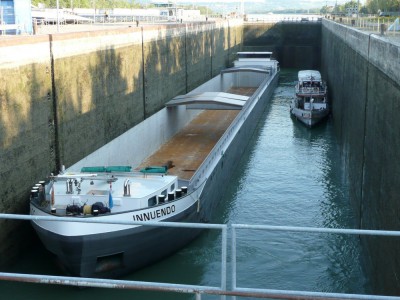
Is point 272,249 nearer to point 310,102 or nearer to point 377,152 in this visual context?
point 377,152

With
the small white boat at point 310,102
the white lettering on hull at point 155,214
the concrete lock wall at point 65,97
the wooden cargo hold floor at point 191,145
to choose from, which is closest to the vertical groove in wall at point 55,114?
the concrete lock wall at point 65,97

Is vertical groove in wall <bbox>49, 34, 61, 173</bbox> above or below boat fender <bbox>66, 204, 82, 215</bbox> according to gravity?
above

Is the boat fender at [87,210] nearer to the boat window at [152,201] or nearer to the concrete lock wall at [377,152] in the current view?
the boat window at [152,201]

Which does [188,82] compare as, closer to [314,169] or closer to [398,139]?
[314,169]

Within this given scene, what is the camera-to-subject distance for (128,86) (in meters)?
22.0

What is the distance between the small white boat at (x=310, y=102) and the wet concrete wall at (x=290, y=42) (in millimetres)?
23668

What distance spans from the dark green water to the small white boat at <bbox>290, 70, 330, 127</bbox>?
8.90 metres

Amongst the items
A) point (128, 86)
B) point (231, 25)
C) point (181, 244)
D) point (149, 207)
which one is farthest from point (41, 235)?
point (231, 25)

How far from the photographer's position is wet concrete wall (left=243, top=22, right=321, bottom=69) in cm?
6234

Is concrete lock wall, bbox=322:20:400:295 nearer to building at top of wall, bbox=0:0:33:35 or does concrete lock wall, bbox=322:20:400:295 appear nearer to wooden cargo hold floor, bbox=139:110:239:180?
wooden cargo hold floor, bbox=139:110:239:180

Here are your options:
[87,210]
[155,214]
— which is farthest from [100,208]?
[155,214]

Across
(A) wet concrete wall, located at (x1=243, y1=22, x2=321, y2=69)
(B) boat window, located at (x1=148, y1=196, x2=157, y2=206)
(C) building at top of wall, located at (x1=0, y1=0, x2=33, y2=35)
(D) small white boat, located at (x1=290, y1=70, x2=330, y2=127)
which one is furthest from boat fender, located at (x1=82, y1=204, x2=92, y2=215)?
(A) wet concrete wall, located at (x1=243, y1=22, x2=321, y2=69)

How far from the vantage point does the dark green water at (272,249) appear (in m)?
13.2

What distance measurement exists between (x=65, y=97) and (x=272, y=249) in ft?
23.5
